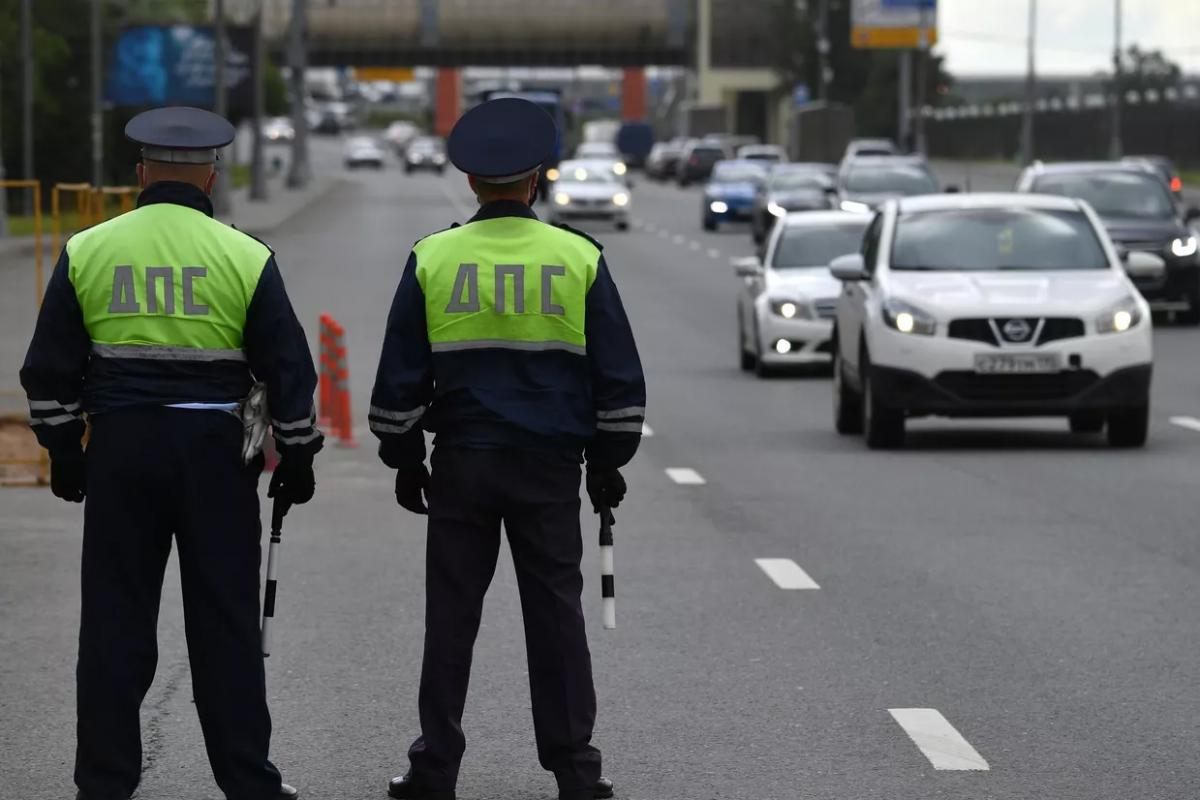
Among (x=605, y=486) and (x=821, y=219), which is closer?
(x=605, y=486)

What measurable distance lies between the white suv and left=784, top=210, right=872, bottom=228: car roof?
23.4 ft

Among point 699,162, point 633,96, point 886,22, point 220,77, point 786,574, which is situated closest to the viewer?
point 786,574

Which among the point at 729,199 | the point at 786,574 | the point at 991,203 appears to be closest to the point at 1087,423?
the point at 991,203

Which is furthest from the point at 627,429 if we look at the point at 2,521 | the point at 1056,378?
the point at 1056,378

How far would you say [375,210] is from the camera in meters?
71.1

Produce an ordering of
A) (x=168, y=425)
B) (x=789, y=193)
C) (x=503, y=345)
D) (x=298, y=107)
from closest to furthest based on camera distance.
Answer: (x=168, y=425) < (x=503, y=345) < (x=789, y=193) < (x=298, y=107)

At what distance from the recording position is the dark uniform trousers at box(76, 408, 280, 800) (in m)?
Answer: 6.35

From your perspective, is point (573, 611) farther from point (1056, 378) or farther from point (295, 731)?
point (1056, 378)

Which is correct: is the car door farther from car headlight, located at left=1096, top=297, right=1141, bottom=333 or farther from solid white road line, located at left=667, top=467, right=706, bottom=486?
solid white road line, located at left=667, top=467, right=706, bottom=486

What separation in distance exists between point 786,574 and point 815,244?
13351 mm

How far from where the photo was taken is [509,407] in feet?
21.8

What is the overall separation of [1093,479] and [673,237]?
41480mm

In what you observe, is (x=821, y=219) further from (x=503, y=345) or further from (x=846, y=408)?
(x=503, y=345)

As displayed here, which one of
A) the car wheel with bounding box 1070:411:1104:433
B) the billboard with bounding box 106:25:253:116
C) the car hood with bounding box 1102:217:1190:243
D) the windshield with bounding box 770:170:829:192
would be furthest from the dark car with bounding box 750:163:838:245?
the car wheel with bounding box 1070:411:1104:433
